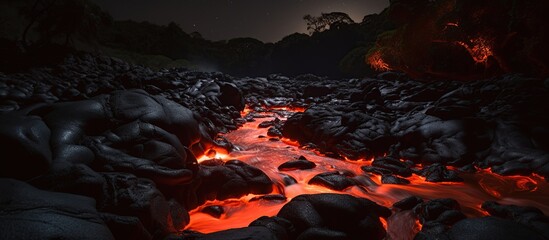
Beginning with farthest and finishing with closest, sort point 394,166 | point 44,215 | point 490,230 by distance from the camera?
point 394,166 → point 490,230 → point 44,215

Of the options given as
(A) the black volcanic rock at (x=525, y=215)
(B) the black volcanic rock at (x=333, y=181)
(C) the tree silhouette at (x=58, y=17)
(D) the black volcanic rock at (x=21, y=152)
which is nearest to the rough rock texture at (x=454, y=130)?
(B) the black volcanic rock at (x=333, y=181)

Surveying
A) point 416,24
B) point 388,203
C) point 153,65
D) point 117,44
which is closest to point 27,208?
point 388,203

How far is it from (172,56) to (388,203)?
47578 millimetres

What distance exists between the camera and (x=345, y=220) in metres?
4.12

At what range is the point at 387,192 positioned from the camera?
6.04m

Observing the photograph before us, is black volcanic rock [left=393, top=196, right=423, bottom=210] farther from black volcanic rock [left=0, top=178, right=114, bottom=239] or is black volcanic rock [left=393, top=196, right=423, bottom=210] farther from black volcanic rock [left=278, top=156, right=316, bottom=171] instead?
black volcanic rock [left=0, top=178, right=114, bottom=239]

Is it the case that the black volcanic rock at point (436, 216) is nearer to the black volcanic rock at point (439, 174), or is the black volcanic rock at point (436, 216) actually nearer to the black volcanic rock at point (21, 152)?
the black volcanic rock at point (439, 174)

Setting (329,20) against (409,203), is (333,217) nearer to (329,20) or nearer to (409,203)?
(409,203)

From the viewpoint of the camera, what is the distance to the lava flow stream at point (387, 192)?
4.70 metres

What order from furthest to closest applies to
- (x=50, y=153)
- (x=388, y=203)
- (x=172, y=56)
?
(x=172, y=56) → (x=388, y=203) → (x=50, y=153)

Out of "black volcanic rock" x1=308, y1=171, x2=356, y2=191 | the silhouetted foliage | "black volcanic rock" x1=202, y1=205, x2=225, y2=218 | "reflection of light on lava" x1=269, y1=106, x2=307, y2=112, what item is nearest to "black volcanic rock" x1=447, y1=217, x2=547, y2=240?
"black volcanic rock" x1=308, y1=171, x2=356, y2=191

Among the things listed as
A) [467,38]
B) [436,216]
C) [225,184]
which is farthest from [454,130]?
[467,38]

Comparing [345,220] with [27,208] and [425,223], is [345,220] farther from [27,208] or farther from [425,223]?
[27,208]

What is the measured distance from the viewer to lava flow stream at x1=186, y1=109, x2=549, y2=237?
4703mm
